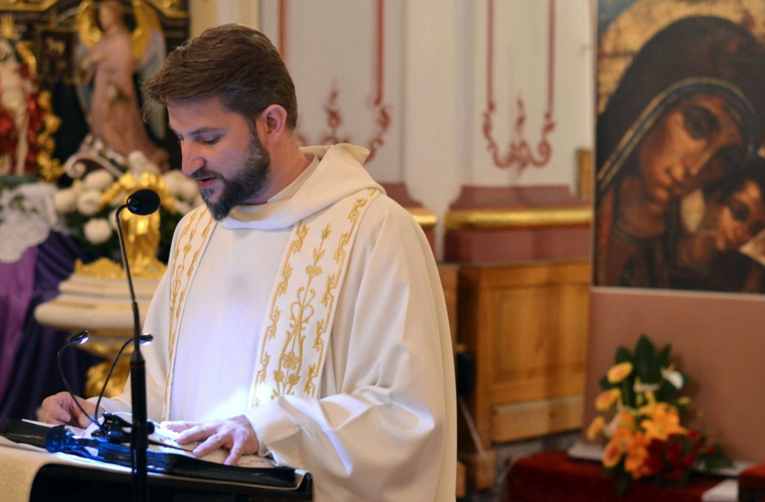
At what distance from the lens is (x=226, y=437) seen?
92.0 inches

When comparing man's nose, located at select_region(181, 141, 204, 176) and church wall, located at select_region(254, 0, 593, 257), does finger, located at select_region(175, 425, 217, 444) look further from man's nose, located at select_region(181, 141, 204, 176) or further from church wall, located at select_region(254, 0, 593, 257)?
church wall, located at select_region(254, 0, 593, 257)

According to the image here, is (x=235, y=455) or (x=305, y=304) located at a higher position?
(x=305, y=304)

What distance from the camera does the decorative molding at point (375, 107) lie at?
6.22 meters

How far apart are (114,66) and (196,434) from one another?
4340 millimetres

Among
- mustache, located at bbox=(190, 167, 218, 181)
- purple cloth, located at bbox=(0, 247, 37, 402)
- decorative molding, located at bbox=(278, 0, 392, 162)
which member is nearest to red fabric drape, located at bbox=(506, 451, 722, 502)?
decorative molding, located at bbox=(278, 0, 392, 162)

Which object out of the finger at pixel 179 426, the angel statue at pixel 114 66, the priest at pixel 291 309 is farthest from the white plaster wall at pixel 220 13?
the finger at pixel 179 426

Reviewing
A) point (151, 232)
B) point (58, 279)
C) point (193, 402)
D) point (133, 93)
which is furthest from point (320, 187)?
point (133, 93)

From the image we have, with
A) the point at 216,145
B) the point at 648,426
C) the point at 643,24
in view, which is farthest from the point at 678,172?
the point at 216,145

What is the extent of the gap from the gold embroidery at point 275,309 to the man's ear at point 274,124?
8.8 inches

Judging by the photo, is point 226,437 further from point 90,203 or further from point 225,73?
point 90,203

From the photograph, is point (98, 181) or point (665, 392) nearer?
point (665, 392)

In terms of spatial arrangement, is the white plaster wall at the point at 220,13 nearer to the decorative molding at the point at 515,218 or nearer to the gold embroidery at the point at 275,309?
the decorative molding at the point at 515,218

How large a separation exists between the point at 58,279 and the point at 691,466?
3034 millimetres

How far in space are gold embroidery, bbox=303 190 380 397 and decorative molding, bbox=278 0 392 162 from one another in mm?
3450
